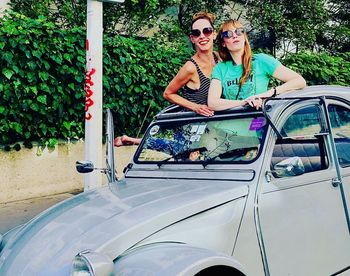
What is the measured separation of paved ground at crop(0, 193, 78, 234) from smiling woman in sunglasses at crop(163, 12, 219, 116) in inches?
117

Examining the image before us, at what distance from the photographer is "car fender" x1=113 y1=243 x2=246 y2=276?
2426 mm

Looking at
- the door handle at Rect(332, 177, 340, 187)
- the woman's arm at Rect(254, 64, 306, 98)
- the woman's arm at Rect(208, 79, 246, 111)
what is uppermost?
the woman's arm at Rect(254, 64, 306, 98)

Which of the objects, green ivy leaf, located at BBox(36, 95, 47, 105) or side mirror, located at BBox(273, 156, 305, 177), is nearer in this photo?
side mirror, located at BBox(273, 156, 305, 177)

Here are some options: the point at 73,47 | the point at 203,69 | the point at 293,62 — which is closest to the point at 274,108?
the point at 203,69

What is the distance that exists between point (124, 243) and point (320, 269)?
1.43 m

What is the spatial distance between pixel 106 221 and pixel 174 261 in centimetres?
55

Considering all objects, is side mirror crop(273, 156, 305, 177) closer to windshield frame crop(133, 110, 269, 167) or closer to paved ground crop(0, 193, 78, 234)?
windshield frame crop(133, 110, 269, 167)

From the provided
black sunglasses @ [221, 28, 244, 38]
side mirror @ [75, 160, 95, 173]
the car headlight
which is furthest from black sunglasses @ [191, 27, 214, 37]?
the car headlight

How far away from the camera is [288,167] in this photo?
3041mm

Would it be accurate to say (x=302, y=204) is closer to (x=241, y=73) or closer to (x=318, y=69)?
(x=241, y=73)

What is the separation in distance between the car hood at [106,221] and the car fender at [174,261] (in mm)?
100

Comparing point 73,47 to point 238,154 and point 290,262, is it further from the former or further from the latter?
point 290,262

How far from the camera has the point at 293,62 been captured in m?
10.0

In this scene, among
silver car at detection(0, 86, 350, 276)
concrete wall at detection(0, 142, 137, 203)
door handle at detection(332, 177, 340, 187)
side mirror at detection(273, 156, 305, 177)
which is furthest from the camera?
concrete wall at detection(0, 142, 137, 203)
